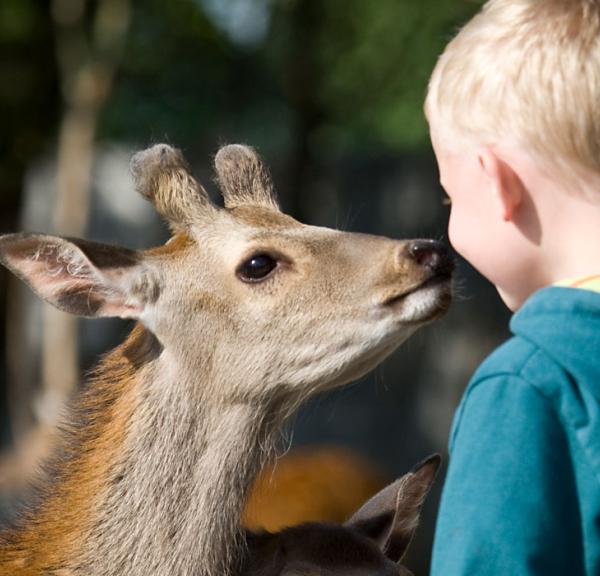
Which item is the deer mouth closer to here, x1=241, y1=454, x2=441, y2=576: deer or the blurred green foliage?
x1=241, y1=454, x2=441, y2=576: deer

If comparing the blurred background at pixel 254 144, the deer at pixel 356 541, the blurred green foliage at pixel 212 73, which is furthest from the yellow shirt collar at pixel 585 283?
the blurred green foliage at pixel 212 73

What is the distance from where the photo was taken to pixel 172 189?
352 cm

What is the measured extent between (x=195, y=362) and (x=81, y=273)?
1.31 ft

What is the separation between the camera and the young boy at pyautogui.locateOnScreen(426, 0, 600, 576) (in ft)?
6.64

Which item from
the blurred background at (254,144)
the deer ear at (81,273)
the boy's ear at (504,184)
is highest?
the boy's ear at (504,184)

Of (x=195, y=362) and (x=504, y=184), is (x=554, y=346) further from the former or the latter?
(x=195, y=362)

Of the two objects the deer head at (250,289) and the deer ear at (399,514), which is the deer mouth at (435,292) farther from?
the deer ear at (399,514)

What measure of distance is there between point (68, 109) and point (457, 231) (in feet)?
26.6

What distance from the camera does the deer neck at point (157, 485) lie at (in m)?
3.10

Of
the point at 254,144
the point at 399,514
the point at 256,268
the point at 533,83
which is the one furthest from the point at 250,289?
the point at 254,144

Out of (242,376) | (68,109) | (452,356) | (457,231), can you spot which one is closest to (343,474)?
(452,356)

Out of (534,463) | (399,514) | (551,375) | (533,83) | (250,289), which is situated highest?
(533,83)

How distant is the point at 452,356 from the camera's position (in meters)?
11.0

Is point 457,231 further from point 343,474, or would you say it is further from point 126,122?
point 126,122
